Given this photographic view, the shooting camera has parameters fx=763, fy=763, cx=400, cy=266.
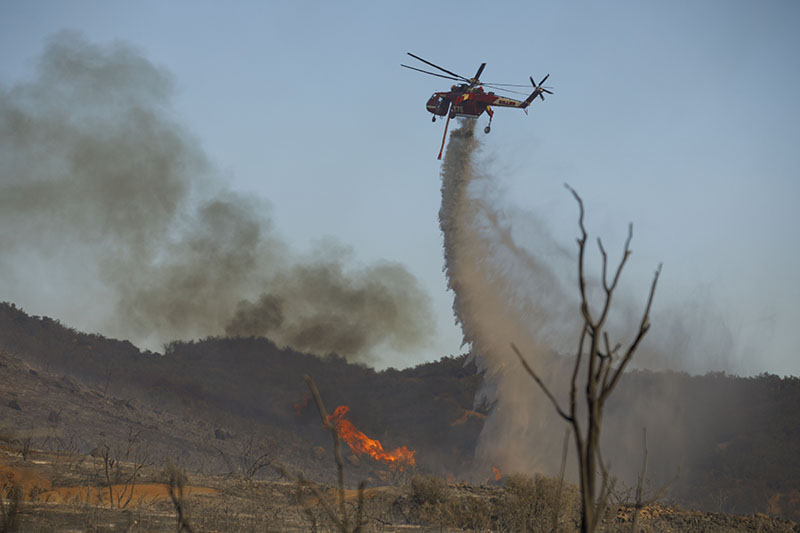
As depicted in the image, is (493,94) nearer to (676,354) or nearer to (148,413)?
(676,354)

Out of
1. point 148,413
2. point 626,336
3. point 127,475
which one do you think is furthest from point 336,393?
point 127,475

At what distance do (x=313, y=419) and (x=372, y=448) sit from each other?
12.5 m

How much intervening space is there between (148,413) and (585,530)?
2765 inches

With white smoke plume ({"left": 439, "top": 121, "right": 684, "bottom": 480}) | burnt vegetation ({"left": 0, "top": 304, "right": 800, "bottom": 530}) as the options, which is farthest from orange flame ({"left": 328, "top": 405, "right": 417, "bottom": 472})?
white smoke plume ({"left": 439, "top": 121, "right": 684, "bottom": 480})

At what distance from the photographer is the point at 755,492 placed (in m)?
55.2

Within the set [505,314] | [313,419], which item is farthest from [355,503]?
[313,419]

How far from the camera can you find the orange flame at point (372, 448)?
6638 centimetres

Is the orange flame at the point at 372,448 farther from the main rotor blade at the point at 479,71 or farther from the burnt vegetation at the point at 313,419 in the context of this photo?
the main rotor blade at the point at 479,71

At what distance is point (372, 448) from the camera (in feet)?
224

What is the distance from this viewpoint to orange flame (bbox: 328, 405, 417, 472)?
66375 millimetres

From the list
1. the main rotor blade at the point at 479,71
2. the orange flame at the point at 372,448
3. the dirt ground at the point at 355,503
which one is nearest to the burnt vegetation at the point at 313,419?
the dirt ground at the point at 355,503

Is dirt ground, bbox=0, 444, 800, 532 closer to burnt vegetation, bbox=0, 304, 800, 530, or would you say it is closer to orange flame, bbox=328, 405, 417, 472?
burnt vegetation, bbox=0, 304, 800, 530

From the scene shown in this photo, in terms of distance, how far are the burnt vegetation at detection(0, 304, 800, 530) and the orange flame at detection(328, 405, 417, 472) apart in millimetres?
1220

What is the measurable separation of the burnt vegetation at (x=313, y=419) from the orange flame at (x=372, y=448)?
4.00 feet
